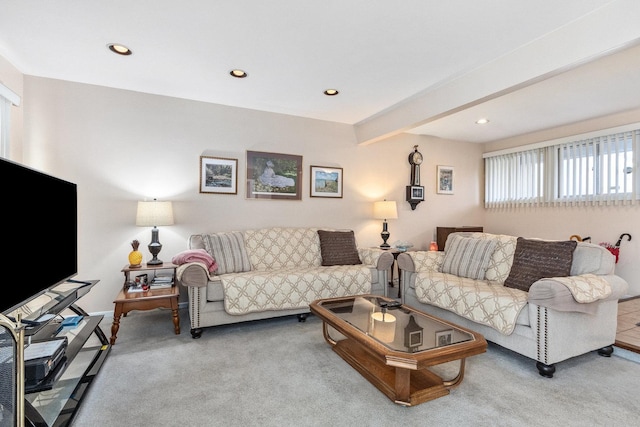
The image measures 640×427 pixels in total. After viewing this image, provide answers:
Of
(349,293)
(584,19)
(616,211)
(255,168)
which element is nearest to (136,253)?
(255,168)

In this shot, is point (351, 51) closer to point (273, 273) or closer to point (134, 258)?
point (273, 273)

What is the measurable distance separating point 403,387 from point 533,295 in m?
1.17

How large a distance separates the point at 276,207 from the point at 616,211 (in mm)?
4341

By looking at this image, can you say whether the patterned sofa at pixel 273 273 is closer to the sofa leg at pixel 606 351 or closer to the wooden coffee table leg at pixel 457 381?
the wooden coffee table leg at pixel 457 381

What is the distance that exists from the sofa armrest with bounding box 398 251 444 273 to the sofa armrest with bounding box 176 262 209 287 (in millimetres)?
2057

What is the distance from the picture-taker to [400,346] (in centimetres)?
182

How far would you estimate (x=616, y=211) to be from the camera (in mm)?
4066

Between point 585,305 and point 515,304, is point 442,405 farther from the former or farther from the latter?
point 585,305

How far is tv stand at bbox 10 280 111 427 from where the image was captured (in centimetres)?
142

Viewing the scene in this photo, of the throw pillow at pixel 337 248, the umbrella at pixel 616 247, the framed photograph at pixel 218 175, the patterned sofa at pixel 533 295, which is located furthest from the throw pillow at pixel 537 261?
the framed photograph at pixel 218 175

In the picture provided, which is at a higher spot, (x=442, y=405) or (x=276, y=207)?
(x=276, y=207)

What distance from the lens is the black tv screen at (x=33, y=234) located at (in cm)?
→ 137

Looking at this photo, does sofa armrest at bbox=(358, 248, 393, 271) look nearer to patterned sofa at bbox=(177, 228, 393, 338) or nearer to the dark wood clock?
patterned sofa at bbox=(177, 228, 393, 338)

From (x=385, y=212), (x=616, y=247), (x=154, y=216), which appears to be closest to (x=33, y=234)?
(x=154, y=216)
